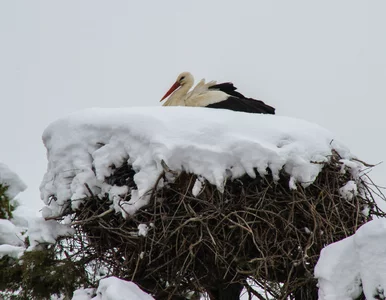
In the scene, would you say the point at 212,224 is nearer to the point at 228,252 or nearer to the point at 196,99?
the point at 228,252

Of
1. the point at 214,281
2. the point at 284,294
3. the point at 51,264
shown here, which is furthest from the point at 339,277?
the point at 51,264

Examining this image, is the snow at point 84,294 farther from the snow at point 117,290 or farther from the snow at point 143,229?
the snow at point 143,229

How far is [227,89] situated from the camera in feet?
17.7

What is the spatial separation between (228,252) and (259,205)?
1.09 ft

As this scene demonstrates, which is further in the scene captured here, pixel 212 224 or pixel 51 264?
pixel 51 264

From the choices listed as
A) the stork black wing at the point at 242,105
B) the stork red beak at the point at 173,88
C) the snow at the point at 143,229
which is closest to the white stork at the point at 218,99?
Answer: the stork black wing at the point at 242,105

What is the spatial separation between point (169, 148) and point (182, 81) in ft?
7.97

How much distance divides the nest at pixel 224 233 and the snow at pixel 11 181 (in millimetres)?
2366

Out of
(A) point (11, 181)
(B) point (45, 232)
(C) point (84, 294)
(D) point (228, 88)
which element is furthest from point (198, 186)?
(A) point (11, 181)

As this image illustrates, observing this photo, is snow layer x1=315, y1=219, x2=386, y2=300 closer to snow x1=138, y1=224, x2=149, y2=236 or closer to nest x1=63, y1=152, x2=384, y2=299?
nest x1=63, y1=152, x2=384, y2=299

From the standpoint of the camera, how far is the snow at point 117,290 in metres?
3.58

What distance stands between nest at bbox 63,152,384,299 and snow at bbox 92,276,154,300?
0.15m

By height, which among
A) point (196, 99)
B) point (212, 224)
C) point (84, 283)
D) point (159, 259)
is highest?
point (196, 99)

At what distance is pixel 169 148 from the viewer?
3.91 m
